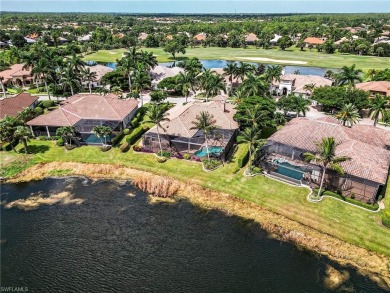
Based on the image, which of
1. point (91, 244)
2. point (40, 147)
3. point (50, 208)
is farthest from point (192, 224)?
point (40, 147)

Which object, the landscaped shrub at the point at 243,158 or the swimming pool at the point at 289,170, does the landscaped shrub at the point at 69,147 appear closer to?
the landscaped shrub at the point at 243,158

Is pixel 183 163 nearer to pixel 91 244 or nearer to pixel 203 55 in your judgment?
pixel 91 244

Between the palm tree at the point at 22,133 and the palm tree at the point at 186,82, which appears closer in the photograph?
the palm tree at the point at 22,133

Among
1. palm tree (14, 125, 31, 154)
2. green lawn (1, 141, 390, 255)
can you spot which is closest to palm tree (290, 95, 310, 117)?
green lawn (1, 141, 390, 255)

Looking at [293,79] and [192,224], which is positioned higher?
[293,79]

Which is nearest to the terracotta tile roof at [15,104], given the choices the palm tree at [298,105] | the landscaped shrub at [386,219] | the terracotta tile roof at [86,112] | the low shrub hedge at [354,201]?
the terracotta tile roof at [86,112]

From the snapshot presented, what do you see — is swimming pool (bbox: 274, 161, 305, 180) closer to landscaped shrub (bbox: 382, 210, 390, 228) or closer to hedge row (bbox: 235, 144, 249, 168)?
hedge row (bbox: 235, 144, 249, 168)
